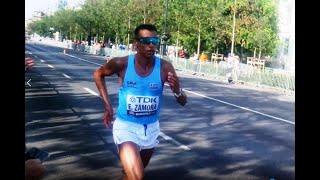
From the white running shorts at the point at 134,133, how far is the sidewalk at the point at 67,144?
767 mm

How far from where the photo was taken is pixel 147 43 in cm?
392

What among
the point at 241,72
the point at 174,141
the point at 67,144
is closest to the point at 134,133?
the point at 67,144

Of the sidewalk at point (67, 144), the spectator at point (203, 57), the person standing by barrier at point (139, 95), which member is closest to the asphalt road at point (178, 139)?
the sidewalk at point (67, 144)

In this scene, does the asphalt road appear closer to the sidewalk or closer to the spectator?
the sidewalk

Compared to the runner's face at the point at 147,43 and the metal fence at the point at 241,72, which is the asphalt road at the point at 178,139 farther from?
the metal fence at the point at 241,72

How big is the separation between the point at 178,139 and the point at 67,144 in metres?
1.90

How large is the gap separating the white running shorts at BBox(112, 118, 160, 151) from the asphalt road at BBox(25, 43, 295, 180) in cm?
84

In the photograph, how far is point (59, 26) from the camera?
1033 centimetres

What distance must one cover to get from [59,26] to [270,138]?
15.6 feet

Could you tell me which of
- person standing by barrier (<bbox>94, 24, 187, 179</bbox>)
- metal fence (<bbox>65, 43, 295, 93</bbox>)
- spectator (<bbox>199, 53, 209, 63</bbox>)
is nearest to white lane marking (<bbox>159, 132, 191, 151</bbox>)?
person standing by barrier (<bbox>94, 24, 187, 179</bbox>)

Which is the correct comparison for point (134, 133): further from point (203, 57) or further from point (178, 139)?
point (203, 57)
